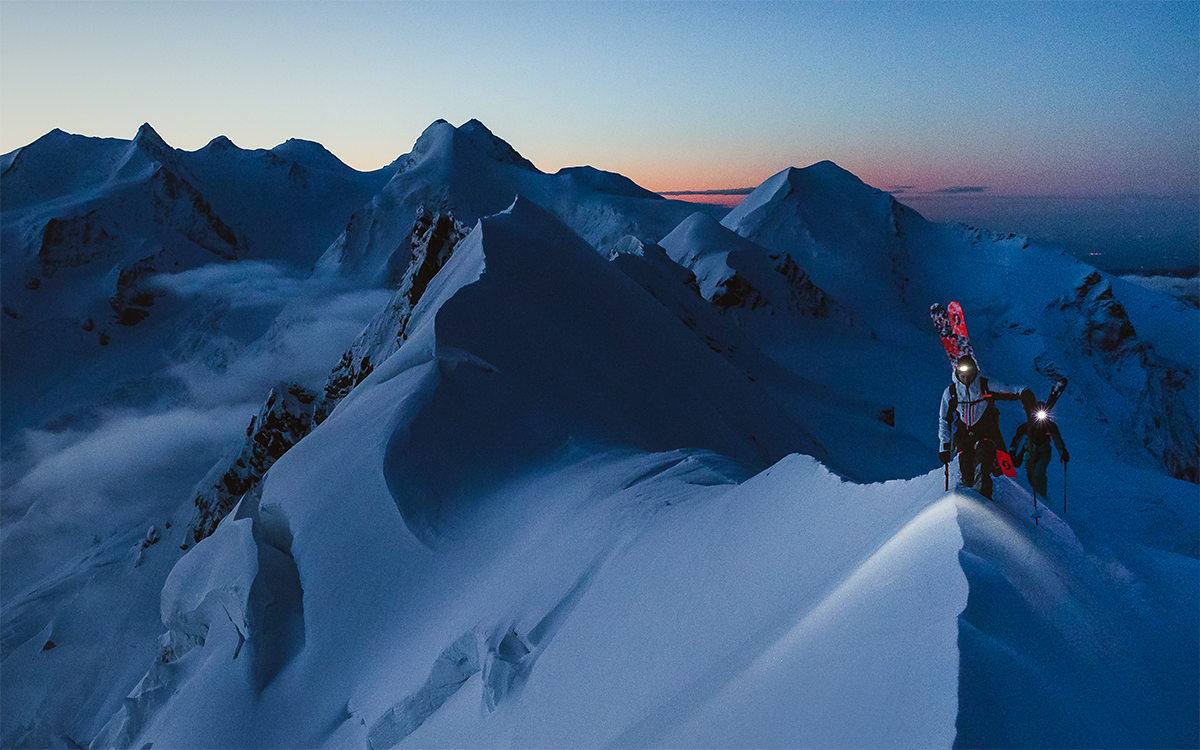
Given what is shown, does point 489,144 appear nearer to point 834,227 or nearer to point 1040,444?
point 834,227

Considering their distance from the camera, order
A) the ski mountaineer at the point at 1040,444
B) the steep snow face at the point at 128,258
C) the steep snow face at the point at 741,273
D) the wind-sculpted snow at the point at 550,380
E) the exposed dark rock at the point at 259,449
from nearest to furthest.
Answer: the ski mountaineer at the point at 1040,444 < the wind-sculpted snow at the point at 550,380 < the exposed dark rock at the point at 259,449 < the steep snow face at the point at 741,273 < the steep snow face at the point at 128,258

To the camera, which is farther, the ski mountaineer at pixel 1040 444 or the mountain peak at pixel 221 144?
the mountain peak at pixel 221 144

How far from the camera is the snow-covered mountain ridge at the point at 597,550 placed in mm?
4527

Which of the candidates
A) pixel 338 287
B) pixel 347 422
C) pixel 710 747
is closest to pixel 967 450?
pixel 710 747

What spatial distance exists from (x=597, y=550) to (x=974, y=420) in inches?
206

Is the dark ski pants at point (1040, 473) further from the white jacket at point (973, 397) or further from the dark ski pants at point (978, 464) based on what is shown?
the white jacket at point (973, 397)

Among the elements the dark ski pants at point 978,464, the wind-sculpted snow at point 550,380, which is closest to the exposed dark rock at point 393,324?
the wind-sculpted snow at point 550,380

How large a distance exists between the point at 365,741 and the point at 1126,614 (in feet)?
27.5

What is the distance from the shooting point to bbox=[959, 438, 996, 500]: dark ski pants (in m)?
5.48

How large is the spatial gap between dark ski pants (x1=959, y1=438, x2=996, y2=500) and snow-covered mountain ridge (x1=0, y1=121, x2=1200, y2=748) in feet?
0.52

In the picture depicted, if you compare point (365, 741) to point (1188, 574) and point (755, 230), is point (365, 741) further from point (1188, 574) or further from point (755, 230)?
point (755, 230)

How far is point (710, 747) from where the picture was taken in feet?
16.1

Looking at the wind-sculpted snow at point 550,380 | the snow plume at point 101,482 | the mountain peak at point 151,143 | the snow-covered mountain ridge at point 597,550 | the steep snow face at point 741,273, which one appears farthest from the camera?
the mountain peak at point 151,143

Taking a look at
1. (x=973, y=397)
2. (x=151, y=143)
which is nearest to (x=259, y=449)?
(x=973, y=397)
